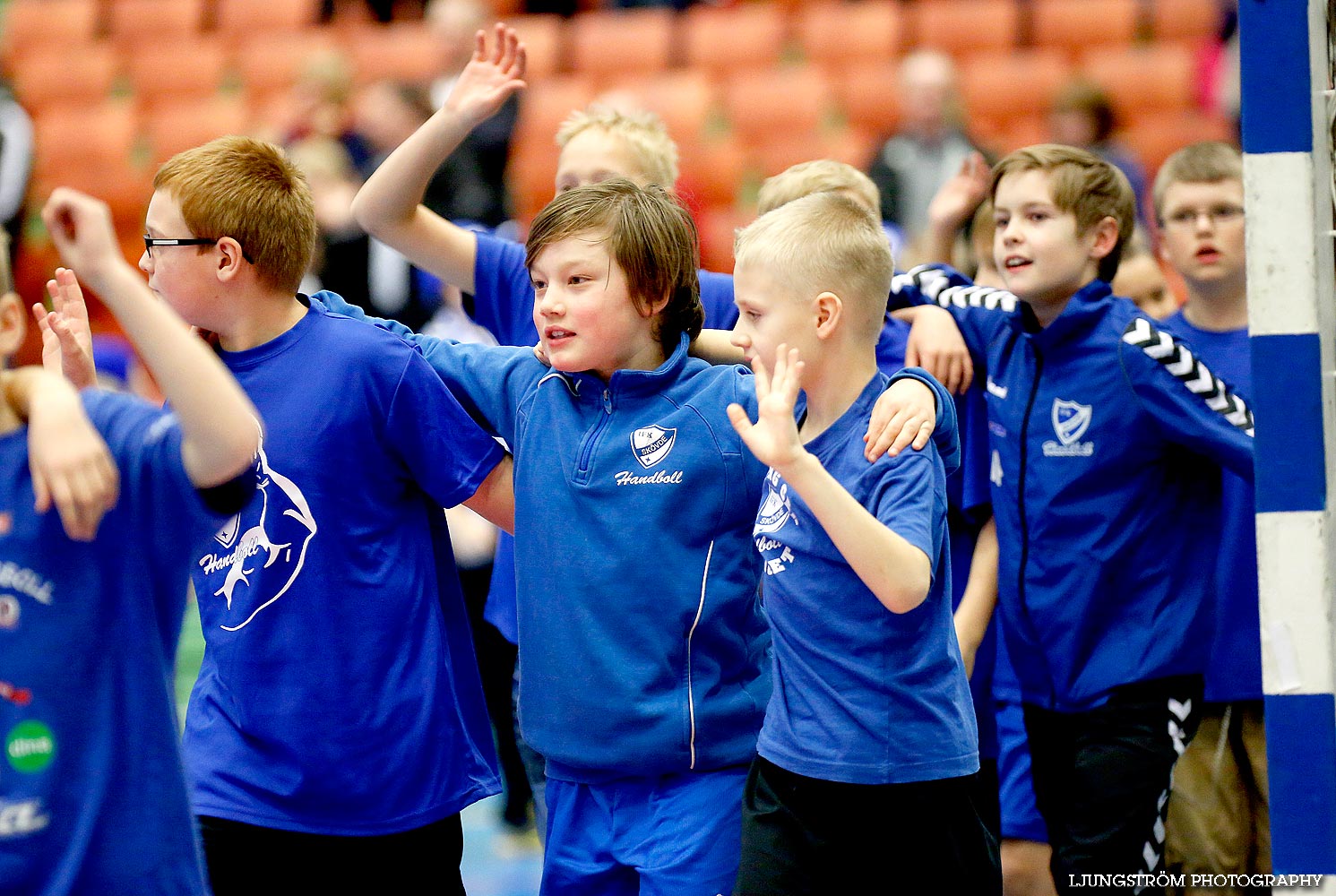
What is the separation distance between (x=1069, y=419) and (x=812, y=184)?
0.84m

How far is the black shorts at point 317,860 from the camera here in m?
2.75

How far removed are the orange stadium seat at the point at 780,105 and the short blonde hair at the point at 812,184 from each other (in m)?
5.85

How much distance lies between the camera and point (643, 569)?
270cm

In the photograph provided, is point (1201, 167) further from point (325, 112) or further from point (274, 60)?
point (274, 60)

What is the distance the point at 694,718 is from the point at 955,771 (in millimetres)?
461

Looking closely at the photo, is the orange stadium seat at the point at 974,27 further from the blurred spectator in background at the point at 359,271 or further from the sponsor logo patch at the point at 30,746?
the sponsor logo patch at the point at 30,746

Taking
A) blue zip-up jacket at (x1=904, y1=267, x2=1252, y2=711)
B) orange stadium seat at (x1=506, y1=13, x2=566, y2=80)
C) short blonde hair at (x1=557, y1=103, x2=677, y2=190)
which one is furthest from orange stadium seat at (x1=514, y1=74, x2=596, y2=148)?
blue zip-up jacket at (x1=904, y1=267, x2=1252, y2=711)

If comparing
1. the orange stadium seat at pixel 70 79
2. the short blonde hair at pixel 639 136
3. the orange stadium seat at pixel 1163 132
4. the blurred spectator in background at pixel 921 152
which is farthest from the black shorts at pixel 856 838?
the orange stadium seat at pixel 70 79

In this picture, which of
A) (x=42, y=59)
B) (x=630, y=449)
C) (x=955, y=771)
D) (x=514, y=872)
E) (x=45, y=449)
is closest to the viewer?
(x=45, y=449)

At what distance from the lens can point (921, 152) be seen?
799cm

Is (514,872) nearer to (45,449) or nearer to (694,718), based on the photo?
(694,718)

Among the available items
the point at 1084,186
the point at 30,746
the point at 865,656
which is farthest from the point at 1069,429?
the point at 30,746

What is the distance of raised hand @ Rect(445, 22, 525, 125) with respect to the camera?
329 cm

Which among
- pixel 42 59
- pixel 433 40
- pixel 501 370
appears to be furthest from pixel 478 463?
pixel 42 59
